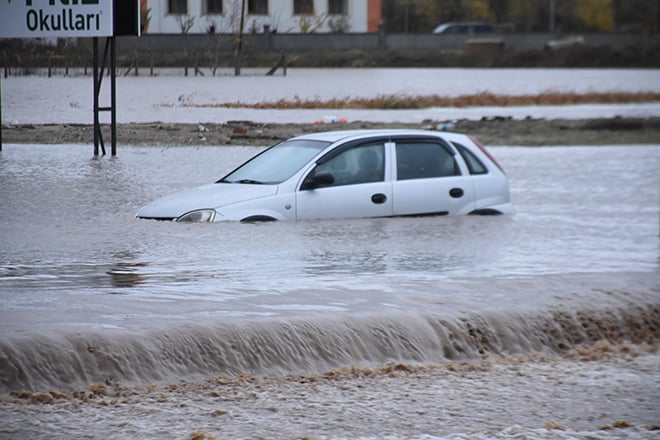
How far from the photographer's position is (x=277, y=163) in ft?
33.6

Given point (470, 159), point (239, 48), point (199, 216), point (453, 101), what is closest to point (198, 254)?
point (199, 216)

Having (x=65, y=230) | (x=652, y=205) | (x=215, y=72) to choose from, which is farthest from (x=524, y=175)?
(x=65, y=230)

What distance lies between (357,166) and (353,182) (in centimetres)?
15

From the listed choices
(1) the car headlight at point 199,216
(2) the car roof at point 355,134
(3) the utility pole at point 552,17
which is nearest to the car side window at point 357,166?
(2) the car roof at point 355,134

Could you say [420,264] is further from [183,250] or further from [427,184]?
[183,250]

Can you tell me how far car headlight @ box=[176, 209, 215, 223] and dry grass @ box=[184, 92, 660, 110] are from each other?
823mm

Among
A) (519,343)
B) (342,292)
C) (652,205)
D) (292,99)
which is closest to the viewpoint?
(519,343)

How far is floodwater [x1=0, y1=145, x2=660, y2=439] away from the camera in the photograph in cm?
638

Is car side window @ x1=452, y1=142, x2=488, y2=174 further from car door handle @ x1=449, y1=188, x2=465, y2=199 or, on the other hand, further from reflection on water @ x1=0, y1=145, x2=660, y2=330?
reflection on water @ x1=0, y1=145, x2=660, y2=330

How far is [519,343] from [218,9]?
3.65 meters

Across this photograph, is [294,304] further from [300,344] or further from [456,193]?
[456,193]

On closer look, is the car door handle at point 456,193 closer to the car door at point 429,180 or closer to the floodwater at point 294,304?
the car door at point 429,180

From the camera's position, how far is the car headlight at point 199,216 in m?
9.78

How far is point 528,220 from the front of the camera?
40.4ft
